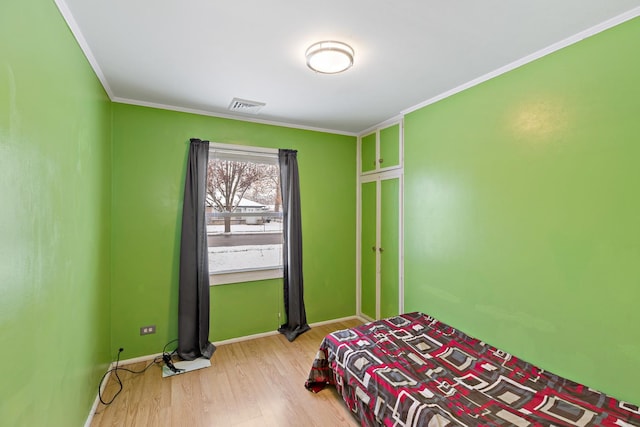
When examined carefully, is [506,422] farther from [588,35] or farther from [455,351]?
[588,35]

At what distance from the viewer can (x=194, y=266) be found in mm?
3025

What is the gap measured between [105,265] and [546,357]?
141 inches

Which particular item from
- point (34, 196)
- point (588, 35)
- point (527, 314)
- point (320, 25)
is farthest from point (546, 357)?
point (34, 196)

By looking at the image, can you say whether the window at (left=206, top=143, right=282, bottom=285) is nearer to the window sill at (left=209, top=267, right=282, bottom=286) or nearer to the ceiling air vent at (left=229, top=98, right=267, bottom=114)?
the window sill at (left=209, top=267, right=282, bottom=286)

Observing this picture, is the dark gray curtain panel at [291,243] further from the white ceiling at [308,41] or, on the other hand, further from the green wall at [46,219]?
the green wall at [46,219]

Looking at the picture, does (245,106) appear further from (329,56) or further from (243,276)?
(243,276)

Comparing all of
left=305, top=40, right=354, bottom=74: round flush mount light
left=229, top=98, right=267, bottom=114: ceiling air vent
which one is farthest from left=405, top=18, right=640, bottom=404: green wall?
left=229, top=98, right=267, bottom=114: ceiling air vent

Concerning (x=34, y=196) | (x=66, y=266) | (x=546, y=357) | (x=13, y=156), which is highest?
(x=13, y=156)

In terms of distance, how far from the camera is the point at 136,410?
222cm

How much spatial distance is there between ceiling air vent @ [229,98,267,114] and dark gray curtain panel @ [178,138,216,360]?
0.49m

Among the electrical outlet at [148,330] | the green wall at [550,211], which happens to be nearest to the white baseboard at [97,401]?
the electrical outlet at [148,330]

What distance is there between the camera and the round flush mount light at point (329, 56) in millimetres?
1876

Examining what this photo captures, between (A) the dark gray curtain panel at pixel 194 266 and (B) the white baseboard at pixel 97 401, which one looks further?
(A) the dark gray curtain panel at pixel 194 266

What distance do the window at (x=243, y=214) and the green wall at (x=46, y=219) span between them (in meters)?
1.17
